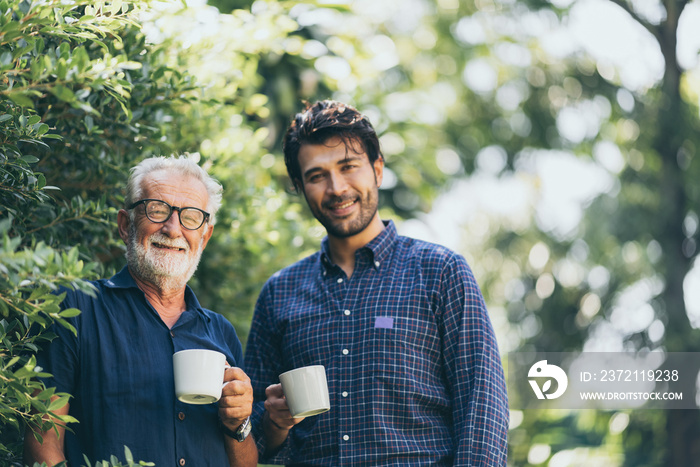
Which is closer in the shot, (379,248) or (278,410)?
(278,410)

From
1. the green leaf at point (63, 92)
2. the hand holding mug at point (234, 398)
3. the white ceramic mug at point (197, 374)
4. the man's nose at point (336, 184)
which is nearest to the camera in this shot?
the green leaf at point (63, 92)

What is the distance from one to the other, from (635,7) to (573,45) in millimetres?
1081

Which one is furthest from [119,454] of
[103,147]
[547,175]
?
[547,175]

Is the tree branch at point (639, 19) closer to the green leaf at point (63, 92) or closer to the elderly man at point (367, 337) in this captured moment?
the elderly man at point (367, 337)

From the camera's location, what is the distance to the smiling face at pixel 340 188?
261 cm

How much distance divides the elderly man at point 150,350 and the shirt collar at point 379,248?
47 centimetres

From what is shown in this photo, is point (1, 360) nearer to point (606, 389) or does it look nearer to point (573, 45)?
point (606, 389)

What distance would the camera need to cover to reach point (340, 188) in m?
2.58

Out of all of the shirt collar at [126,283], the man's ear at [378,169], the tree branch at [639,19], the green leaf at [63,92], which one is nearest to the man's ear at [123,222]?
the shirt collar at [126,283]

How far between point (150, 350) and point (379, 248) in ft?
2.92

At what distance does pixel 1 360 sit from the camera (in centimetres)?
175

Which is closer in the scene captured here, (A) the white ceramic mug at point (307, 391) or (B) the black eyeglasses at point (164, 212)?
(A) the white ceramic mug at point (307, 391)

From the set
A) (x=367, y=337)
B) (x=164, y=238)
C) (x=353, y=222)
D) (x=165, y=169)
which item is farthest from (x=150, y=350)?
(x=353, y=222)

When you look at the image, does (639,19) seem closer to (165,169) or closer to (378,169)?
(378,169)
